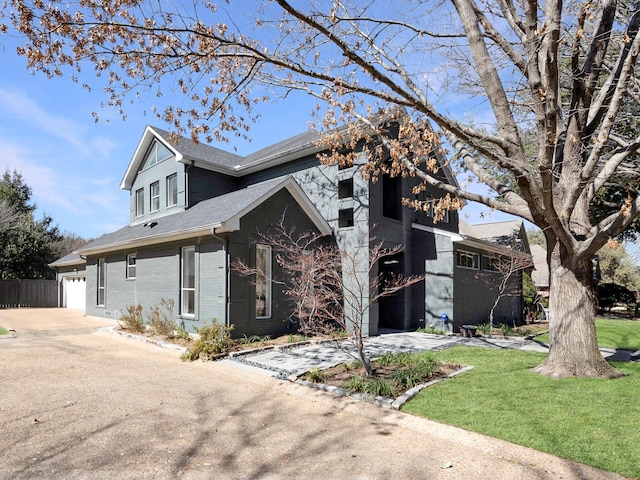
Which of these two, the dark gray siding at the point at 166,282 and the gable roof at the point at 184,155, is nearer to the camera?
the dark gray siding at the point at 166,282

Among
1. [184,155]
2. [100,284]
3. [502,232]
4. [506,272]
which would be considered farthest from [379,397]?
[502,232]

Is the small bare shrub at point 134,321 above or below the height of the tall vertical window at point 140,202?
below

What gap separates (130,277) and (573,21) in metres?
16.1

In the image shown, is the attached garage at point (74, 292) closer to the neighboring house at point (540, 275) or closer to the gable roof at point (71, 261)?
the gable roof at point (71, 261)

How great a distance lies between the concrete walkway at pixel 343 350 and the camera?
8.60 metres

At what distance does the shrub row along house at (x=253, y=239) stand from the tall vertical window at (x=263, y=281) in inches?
1.2

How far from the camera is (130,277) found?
51.2 ft

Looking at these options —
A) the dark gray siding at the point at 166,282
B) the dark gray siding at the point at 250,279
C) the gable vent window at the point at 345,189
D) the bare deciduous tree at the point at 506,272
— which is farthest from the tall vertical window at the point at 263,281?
the bare deciduous tree at the point at 506,272

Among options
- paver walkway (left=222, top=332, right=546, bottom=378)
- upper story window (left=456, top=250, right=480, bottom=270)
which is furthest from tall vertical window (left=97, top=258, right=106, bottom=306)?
upper story window (left=456, top=250, right=480, bottom=270)

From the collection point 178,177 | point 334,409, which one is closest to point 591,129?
point 334,409

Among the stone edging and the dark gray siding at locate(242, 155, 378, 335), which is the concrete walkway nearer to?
the stone edging

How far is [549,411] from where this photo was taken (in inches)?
223

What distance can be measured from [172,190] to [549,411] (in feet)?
50.2

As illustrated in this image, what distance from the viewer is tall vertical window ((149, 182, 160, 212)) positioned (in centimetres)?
1753
